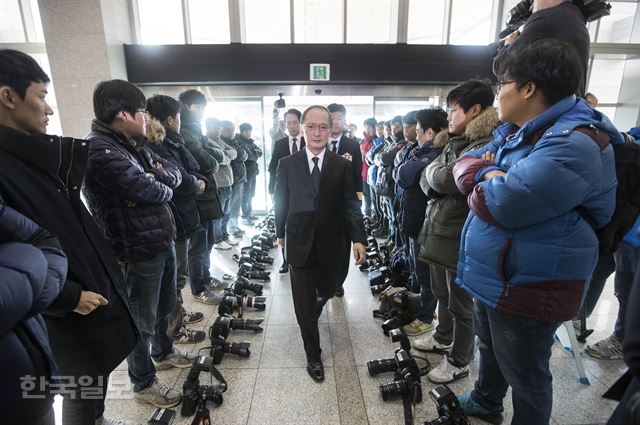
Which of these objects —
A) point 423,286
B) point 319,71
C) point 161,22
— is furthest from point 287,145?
point 161,22

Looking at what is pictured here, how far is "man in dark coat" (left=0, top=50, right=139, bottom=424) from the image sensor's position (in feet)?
3.32

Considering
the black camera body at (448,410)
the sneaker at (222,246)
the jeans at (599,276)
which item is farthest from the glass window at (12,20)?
the jeans at (599,276)

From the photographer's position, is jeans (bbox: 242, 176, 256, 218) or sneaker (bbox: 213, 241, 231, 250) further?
jeans (bbox: 242, 176, 256, 218)

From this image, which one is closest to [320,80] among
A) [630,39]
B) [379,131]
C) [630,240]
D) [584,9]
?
[379,131]

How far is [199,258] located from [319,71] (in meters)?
3.66

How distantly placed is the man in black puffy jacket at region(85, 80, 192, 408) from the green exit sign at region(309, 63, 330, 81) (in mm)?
3852

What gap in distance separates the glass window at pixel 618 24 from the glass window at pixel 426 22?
301cm

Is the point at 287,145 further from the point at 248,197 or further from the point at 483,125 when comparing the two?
the point at 248,197

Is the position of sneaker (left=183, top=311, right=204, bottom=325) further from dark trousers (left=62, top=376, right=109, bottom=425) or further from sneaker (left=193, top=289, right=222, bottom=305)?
dark trousers (left=62, top=376, right=109, bottom=425)

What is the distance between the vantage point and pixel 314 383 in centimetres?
201

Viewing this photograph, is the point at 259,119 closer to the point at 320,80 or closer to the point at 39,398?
the point at 320,80

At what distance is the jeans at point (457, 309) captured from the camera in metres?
1.85

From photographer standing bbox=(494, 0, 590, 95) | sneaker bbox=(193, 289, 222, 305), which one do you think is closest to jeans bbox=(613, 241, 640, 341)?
photographer standing bbox=(494, 0, 590, 95)

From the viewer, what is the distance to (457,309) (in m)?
1.86
